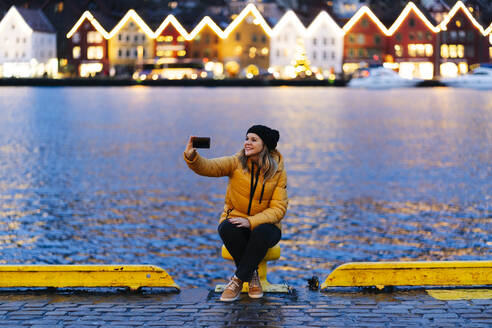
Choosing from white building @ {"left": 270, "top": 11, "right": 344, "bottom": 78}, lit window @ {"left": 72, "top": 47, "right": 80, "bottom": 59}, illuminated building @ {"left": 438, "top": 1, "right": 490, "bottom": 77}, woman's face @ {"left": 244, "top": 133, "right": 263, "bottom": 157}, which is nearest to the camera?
woman's face @ {"left": 244, "top": 133, "right": 263, "bottom": 157}

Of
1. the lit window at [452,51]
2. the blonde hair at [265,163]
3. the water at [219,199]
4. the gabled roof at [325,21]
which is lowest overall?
the water at [219,199]

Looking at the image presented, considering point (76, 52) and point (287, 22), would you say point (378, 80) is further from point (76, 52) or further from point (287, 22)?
point (76, 52)

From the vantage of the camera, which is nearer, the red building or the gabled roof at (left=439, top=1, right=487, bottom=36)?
the gabled roof at (left=439, top=1, right=487, bottom=36)

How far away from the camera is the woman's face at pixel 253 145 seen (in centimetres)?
905

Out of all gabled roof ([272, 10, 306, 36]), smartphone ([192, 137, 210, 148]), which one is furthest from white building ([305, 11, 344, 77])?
smartphone ([192, 137, 210, 148])

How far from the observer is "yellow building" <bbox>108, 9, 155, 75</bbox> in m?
143

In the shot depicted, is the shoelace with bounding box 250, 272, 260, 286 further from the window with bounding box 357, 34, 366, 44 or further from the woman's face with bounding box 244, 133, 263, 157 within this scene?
the window with bounding box 357, 34, 366, 44

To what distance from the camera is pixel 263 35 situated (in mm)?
139000

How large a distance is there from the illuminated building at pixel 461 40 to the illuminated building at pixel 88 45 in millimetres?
49925

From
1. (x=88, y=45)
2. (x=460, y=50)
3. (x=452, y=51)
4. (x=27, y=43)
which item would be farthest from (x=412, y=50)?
(x=27, y=43)

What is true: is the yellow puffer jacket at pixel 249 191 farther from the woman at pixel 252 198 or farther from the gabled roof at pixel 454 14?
the gabled roof at pixel 454 14

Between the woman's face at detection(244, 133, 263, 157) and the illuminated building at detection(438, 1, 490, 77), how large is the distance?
433 ft

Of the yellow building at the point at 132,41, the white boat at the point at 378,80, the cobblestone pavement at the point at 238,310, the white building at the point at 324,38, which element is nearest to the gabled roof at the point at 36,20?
the yellow building at the point at 132,41

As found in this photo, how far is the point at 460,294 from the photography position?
9.34 meters
